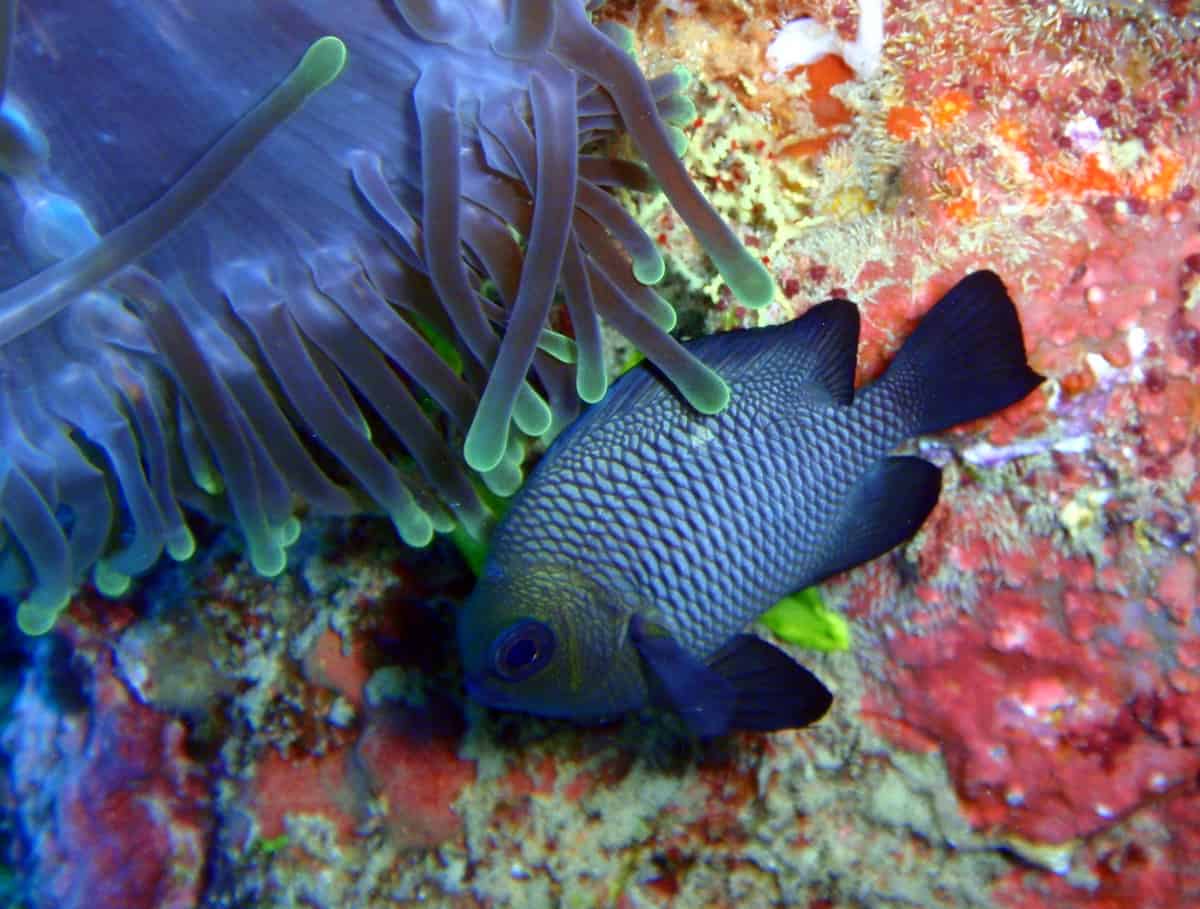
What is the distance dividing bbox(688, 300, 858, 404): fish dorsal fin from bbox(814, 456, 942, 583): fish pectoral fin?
0.22 metres

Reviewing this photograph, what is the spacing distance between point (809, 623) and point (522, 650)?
1.05m

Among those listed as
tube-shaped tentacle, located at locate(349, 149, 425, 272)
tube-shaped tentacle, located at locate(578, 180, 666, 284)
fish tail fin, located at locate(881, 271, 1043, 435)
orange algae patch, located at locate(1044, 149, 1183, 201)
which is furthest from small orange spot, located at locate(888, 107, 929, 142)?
tube-shaped tentacle, located at locate(349, 149, 425, 272)

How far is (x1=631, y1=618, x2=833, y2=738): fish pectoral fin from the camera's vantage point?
2182mm

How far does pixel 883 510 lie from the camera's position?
2.34m

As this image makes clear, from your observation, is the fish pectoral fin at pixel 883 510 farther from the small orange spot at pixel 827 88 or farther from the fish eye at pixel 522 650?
the small orange spot at pixel 827 88

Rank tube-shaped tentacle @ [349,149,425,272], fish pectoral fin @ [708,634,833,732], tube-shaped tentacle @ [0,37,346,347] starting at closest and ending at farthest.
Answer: tube-shaped tentacle @ [0,37,346,347] < tube-shaped tentacle @ [349,149,425,272] < fish pectoral fin @ [708,634,833,732]

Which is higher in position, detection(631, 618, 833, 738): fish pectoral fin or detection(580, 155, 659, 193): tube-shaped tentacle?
detection(580, 155, 659, 193): tube-shaped tentacle

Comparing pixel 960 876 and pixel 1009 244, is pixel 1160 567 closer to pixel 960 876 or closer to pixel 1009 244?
pixel 1009 244

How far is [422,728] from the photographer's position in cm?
351

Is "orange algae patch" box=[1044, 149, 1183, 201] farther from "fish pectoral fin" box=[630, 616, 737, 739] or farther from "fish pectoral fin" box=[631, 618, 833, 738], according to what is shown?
"fish pectoral fin" box=[630, 616, 737, 739]

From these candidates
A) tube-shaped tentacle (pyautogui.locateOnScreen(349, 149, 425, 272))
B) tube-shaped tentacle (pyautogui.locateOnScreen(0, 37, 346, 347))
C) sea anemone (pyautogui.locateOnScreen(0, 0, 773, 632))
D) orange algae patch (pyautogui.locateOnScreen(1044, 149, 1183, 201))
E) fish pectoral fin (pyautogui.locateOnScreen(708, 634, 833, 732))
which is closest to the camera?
tube-shaped tentacle (pyautogui.locateOnScreen(0, 37, 346, 347))

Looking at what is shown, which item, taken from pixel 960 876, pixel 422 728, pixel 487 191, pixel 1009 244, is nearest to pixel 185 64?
pixel 487 191

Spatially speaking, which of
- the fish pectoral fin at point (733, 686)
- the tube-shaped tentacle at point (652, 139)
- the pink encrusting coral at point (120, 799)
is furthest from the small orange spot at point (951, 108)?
the pink encrusting coral at point (120, 799)

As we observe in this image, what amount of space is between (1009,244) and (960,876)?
7.19 ft
